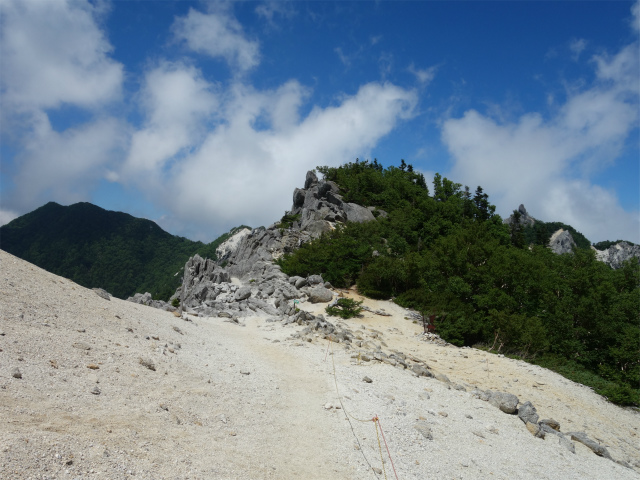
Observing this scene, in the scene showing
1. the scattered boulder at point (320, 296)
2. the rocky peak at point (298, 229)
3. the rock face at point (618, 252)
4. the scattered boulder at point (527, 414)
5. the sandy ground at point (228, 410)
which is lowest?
the sandy ground at point (228, 410)

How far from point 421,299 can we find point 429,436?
17186 mm

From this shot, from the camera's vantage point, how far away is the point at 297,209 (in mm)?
60031

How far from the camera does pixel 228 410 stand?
28.1 ft

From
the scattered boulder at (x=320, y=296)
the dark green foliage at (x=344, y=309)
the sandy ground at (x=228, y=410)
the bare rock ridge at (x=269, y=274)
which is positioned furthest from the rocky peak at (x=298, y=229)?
the sandy ground at (x=228, y=410)

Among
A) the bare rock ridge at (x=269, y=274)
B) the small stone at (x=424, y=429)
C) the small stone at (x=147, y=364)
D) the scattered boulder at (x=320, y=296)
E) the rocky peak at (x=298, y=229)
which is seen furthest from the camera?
the rocky peak at (x=298, y=229)

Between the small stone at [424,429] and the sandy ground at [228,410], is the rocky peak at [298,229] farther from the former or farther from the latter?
the small stone at [424,429]

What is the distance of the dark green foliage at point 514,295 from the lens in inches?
754

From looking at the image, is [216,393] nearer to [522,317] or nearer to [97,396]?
[97,396]

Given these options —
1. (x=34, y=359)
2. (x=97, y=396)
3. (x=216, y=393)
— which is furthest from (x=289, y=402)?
(x=34, y=359)

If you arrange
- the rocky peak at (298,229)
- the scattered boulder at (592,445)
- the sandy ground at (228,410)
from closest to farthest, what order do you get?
the sandy ground at (228,410) → the scattered boulder at (592,445) → the rocky peak at (298,229)

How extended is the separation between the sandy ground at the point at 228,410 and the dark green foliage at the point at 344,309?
6.92 metres

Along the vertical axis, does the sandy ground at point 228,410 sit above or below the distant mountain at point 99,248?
below

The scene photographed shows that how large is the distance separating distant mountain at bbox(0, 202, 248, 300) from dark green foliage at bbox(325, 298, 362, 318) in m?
68.6

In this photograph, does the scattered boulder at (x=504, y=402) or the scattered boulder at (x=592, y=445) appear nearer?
the scattered boulder at (x=592, y=445)
